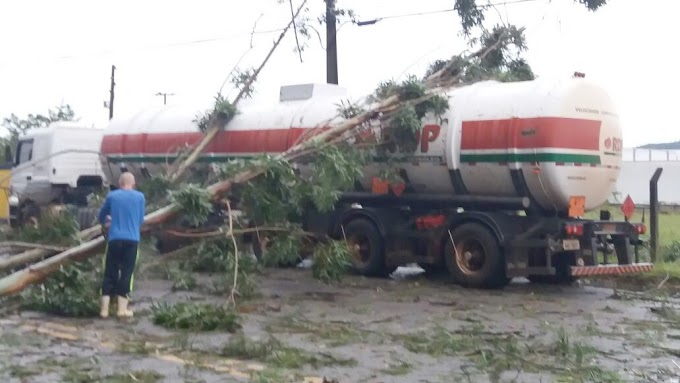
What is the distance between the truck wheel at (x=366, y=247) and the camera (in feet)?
57.4

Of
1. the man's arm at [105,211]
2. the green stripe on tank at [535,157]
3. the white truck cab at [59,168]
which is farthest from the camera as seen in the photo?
the white truck cab at [59,168]

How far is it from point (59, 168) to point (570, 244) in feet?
45.8

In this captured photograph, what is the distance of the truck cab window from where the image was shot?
25.5m

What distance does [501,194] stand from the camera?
16078mm

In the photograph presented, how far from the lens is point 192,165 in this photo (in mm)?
19078

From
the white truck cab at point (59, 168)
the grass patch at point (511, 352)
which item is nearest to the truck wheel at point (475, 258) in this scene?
the grass patch at point (511, 352)

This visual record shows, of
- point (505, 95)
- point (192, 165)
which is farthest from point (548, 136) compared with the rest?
point (192, 165)

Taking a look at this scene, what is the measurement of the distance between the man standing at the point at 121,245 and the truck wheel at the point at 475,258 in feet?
18.6

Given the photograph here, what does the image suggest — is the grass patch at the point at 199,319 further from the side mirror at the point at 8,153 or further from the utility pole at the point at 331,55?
the side mirror at the point at 8,153

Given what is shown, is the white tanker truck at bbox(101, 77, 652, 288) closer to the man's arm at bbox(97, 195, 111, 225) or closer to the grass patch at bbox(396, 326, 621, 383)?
the grass patch at bbox(396, 326, 621, 383)

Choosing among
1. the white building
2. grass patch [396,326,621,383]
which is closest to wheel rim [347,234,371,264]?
grass patch [396,326,621,383]

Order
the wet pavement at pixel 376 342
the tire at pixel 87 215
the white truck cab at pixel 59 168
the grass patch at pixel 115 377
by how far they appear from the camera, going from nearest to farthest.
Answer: the grass patch at pixel 115 377
the wet pavement at pixel 376 342
the tire at pixel 87 215
the white truck cab at pixel 59 168

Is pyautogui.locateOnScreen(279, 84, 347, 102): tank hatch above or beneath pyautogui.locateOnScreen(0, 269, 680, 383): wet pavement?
above

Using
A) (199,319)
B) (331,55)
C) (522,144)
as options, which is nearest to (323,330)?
(199,319)
